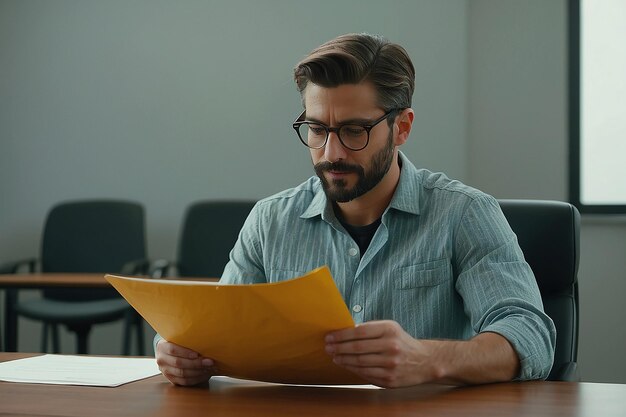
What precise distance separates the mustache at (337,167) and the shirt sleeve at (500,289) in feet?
0.75

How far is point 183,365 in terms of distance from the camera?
1.29 meters

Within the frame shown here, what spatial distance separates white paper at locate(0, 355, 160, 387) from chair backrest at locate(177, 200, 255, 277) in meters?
2.47

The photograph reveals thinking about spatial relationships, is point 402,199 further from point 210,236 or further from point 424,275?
point 210,236

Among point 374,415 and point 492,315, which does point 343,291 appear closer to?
point 492,315

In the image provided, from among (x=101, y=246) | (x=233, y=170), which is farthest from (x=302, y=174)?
(x=101, y=246)

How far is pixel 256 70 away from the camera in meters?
4.40

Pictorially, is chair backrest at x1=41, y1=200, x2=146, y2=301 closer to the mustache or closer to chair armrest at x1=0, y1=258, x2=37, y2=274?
chair armrest at x1=0, y1=258, x2=37, y2=274

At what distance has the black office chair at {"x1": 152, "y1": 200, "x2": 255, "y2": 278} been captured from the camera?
406 centimetres

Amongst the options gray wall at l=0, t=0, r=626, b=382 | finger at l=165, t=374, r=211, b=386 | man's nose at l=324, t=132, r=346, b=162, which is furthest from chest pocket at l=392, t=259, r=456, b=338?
gray wall at l=0, t=0, r=626, b=382

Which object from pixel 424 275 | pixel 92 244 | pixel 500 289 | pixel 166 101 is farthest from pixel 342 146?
pixel 166 101

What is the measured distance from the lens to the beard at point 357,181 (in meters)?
1.62

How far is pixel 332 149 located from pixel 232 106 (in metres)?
2.89

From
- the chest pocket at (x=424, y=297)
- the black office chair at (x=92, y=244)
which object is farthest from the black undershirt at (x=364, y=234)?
the black office chair at (x=92, y=244)

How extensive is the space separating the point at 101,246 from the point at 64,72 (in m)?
1.04
